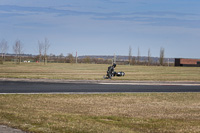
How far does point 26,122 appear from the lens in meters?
9.23

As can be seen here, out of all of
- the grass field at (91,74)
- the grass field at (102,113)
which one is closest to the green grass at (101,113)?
the grass field at (102,113)

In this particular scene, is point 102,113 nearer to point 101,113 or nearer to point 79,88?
point 101,113

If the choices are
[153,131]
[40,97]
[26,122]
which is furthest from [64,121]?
[40,97]

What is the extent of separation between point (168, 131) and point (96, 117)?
8.46ft

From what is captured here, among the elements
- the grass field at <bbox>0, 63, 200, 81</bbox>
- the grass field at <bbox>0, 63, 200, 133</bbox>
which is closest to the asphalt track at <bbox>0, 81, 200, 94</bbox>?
the grass field at <bbox>0, 63, 200, 133</bbox>

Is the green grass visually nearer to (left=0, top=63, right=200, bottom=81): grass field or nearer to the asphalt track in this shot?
the asphalt track

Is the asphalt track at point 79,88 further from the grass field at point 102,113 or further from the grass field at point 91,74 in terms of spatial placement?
the grass field at point 91,74

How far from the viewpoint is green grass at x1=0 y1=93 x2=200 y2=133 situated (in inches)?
347

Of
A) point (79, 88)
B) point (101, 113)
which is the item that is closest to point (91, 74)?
point (79, 88)

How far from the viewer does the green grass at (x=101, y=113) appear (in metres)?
8.82

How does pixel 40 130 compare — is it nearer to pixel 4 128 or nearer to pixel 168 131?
pixel 4 128

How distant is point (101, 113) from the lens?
11.2 meters

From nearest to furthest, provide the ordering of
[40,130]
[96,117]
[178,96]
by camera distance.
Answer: [40,130] < [96,117] < [178,96]

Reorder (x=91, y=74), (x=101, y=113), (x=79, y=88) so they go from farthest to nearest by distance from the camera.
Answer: (x=91, y=74) → (x=79, y=88) → (x=101, y=113)
